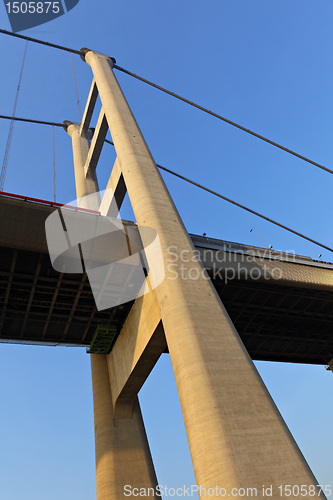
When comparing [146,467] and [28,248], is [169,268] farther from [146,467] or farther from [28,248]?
[146,467]

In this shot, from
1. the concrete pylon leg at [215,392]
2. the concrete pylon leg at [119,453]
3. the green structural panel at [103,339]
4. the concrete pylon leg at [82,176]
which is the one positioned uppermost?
the concrete pylon leg at [82,176]

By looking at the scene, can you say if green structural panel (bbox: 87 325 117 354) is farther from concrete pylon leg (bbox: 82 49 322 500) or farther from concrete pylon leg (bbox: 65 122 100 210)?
concrete pylon leg (bbox: 82 49 322 500)

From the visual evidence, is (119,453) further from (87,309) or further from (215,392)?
(215,392)

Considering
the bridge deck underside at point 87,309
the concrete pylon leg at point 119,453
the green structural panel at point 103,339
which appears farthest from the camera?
the green structural panel at point 103,339

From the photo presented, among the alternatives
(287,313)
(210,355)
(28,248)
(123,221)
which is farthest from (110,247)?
(287,313)

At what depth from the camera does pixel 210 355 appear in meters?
12.2

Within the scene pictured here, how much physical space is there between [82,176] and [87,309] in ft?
40.8

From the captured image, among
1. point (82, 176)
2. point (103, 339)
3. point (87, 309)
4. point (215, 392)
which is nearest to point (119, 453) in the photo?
point (103, 339)

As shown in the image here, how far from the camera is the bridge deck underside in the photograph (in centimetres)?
2158

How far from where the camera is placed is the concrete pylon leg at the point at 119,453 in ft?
67.1

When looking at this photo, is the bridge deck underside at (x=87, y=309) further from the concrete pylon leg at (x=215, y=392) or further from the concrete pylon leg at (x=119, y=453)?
the concrete pylon leg at (x=215, y=392)

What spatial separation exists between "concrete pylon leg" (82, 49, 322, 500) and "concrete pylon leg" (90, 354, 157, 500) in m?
11.6

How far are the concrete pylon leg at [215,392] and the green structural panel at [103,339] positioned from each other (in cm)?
984

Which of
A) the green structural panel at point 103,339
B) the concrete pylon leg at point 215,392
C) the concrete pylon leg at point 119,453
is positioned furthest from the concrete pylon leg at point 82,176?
the concrete pylon leg at point 119,453
